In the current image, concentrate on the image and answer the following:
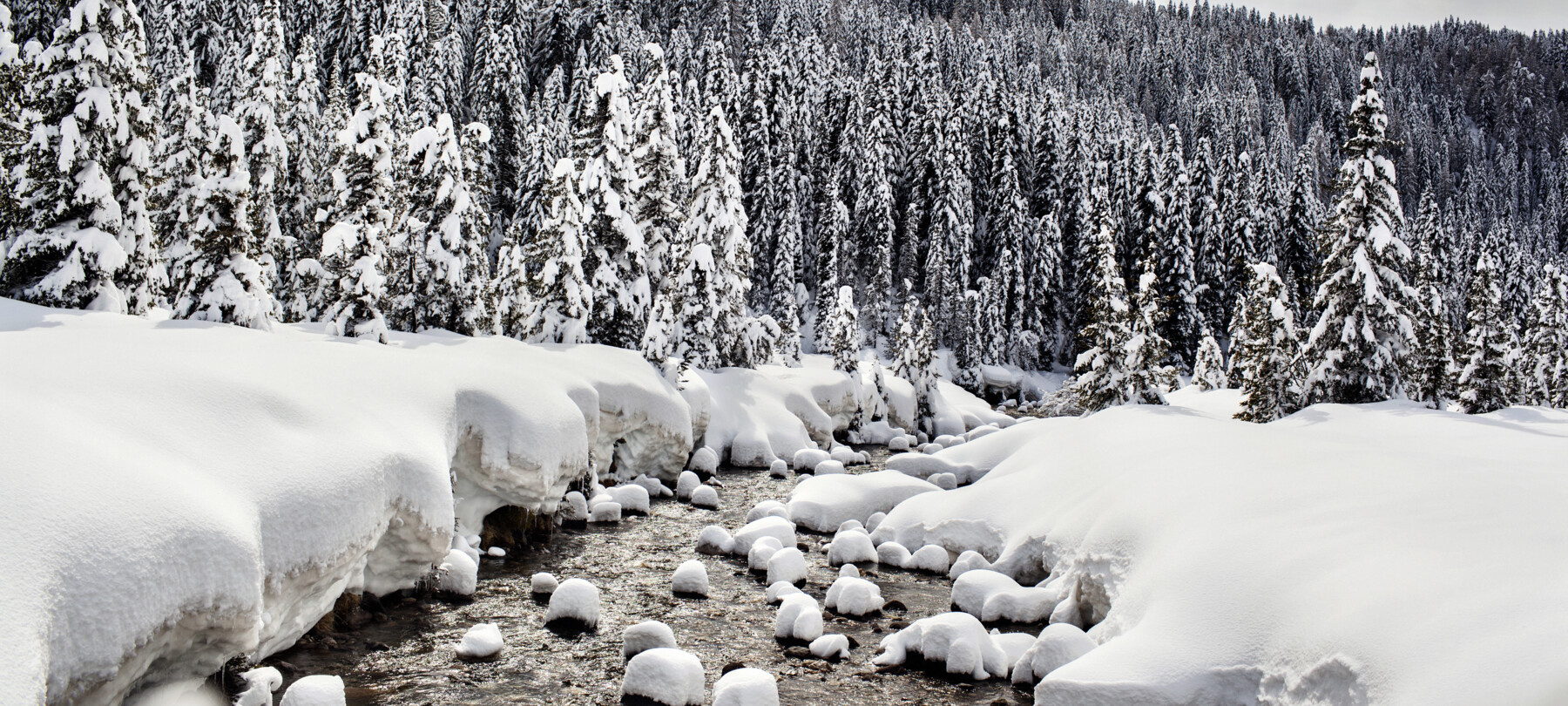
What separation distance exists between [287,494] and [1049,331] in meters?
58.9

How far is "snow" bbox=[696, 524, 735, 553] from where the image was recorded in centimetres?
1680

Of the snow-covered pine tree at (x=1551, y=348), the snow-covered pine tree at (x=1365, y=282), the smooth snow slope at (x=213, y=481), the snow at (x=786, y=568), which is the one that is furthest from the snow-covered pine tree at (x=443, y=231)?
the snow-covered pine tree at (x=1551, y=348)

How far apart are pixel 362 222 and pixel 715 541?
1498 centimetres

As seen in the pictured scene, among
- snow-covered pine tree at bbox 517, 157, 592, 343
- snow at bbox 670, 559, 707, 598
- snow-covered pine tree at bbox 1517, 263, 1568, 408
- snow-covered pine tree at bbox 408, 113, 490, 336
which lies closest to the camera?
snow at bbox 670, 559, 707, 598

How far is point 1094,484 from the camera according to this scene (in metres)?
14.5

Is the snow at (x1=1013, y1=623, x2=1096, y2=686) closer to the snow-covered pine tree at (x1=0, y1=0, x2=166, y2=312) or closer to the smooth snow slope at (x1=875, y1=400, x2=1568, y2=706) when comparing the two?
the smooth snow slope at (x1=875, y1=400, x2=1568, y2=706)

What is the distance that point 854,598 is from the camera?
1323cm

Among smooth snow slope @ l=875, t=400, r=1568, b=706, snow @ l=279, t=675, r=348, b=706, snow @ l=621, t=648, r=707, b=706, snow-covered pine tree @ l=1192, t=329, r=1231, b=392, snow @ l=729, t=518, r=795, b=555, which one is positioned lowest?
snow-covered pine tree @ l=1192, t=329, r=1231, b=392

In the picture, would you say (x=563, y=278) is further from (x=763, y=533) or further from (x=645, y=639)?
(x=645, y=639)

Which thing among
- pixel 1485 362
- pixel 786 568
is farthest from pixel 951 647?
pixel 1485 362

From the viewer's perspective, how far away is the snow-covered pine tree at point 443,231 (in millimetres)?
28766

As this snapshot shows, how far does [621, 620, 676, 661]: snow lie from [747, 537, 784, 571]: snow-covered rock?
4311mm

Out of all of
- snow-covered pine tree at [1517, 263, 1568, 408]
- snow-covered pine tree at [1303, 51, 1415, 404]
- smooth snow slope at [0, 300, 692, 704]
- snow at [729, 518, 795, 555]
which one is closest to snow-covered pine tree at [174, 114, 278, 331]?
smooth snow slope at [0, 300, 692, 704]

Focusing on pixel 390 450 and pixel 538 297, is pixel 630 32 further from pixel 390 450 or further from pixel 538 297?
pixel 390 450
